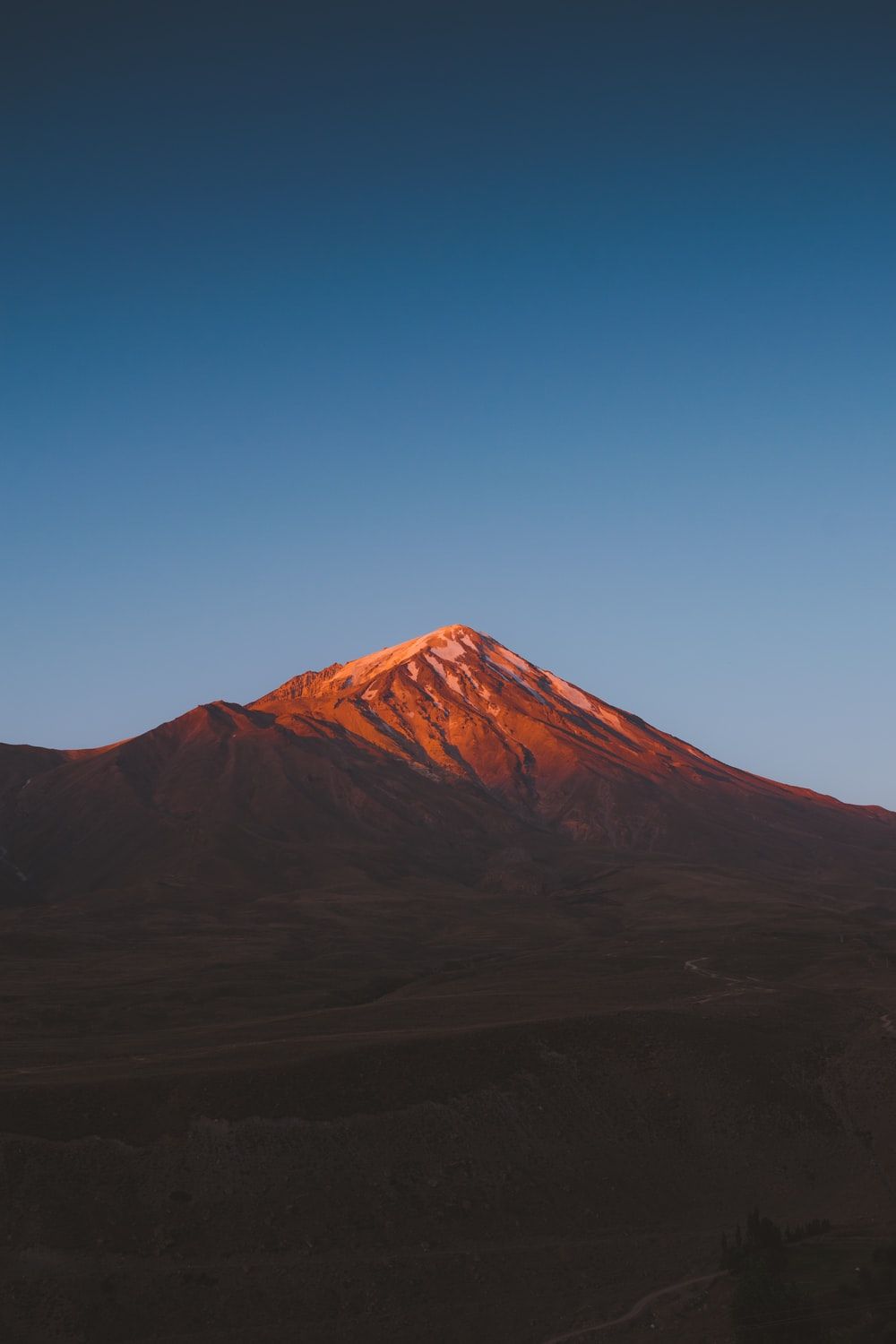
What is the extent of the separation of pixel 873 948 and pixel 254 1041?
255 ft

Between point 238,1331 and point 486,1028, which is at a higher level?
point 486,1028

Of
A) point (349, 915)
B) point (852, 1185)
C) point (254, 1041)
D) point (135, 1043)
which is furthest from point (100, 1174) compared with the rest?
point (349, 915)

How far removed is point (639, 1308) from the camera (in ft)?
155

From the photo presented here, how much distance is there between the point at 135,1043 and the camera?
82.3 metres

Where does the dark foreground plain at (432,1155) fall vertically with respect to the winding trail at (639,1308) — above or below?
above

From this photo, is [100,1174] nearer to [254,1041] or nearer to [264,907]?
[254,1041]

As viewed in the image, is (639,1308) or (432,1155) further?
(432,1155)

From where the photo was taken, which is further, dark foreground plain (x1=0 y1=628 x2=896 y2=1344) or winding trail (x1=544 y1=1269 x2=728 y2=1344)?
dark foreground plain (x1=0 y1=628 x2=896 y2=1344)

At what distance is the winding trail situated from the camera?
4538 cm

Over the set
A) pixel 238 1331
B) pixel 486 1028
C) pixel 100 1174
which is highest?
pixel 486 1028

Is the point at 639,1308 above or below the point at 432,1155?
below

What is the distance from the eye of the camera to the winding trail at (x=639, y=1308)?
45.4 metres

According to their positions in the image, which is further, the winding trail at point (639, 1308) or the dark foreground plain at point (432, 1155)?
the dark foreground plain at point (432, 1155)

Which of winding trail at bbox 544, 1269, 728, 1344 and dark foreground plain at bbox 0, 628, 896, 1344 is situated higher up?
dark foreground plain at bbox 0, 628, 896, 1344
